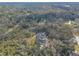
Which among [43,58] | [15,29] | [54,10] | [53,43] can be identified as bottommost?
[43,58]

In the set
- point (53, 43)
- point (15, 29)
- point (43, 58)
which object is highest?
point (15, 29)

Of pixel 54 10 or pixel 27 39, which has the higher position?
pixel 54 10

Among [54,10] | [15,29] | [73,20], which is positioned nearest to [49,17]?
[54,10]

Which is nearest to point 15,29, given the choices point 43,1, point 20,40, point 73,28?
point 20,40

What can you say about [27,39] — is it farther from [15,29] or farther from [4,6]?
[4,6]

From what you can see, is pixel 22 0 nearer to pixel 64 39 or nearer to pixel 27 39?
pixel 27 39

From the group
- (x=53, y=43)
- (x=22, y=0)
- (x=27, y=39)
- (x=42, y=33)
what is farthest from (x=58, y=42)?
(x=22, y=0)

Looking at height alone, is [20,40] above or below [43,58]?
above
